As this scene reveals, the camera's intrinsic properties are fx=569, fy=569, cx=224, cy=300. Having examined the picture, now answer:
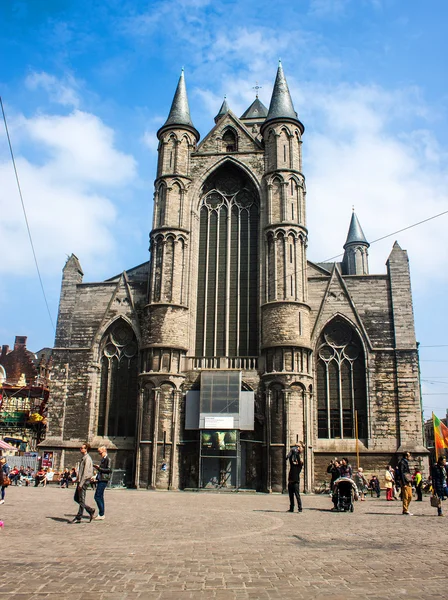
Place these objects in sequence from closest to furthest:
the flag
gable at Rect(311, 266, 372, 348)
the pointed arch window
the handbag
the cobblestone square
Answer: the cobblestone square, the handbag, gable at Rect(311, 266, 372, 348), the flag, the pointed arch window

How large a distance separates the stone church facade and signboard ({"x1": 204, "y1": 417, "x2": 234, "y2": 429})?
64mm

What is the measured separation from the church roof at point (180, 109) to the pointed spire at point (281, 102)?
4728mm

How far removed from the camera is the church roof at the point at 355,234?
44.8m

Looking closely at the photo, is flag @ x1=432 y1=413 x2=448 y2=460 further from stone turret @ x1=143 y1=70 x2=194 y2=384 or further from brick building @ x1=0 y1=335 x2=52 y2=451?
brick building @ x1=0 y1=335 x2=52 y2=451

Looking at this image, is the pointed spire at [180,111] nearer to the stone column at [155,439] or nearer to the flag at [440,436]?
the stone column at [155,439]

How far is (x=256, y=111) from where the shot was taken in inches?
1873

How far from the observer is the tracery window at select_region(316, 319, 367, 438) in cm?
2767

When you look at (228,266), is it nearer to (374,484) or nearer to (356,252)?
(374,484)

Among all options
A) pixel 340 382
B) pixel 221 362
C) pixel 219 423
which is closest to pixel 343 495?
pixel 219 423

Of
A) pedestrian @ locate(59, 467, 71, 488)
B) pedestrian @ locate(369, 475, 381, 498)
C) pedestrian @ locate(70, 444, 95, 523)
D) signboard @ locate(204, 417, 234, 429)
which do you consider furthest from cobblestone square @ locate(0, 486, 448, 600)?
pedestrian @ locate(59, 467, 71, 488)

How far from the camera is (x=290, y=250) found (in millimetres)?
28812

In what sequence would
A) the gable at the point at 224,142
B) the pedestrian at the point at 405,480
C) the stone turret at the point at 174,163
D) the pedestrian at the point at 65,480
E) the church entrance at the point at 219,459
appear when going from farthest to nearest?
the gable at the point at 224,142 → the stone turret at the point at 174,163 → the church entrance at the point at 219,459 → the pedestrian at the point at 65,480 → the pedestrian at the point at 405,480

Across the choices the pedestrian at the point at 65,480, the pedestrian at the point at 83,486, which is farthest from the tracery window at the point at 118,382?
the pedestrian at the point at 83,486

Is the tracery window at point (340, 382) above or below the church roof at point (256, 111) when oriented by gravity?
below
